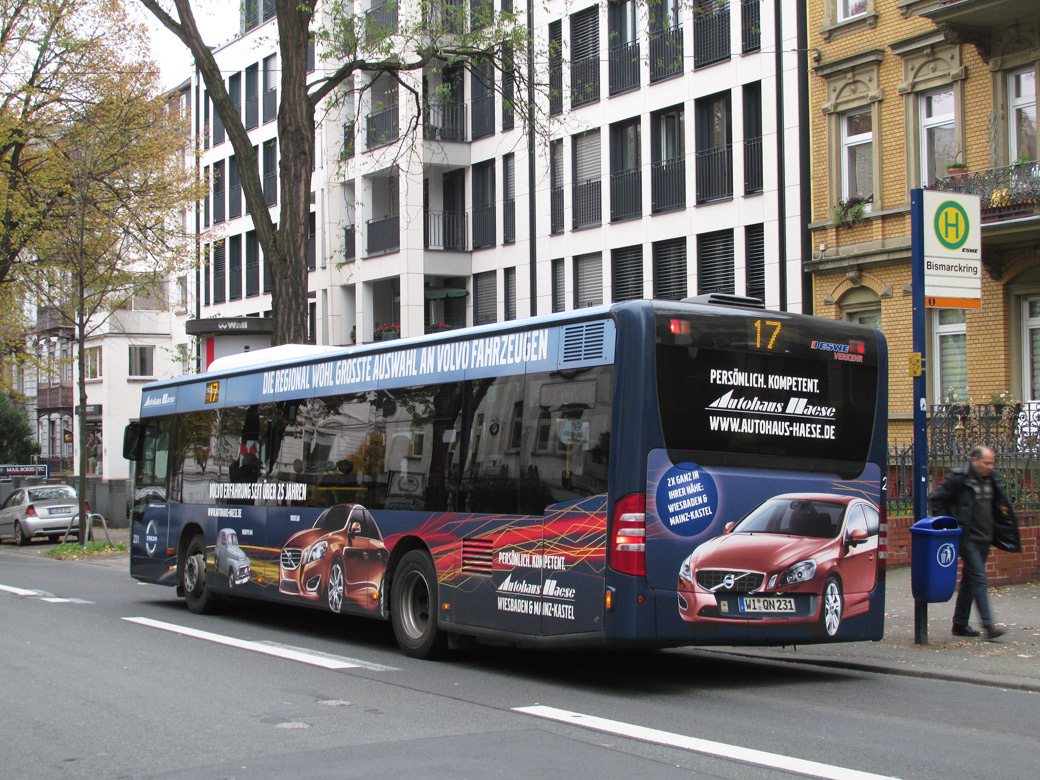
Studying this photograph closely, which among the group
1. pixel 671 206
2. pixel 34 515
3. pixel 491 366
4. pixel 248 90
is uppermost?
pixel 248 90

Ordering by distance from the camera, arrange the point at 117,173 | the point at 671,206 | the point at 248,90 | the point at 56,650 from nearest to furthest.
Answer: the point at 56,650
the point at 671,206
the point at 117,173
the point at 248,90

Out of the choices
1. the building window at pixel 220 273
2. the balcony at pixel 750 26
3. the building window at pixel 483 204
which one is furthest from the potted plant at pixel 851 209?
the building window at pixel 220 273

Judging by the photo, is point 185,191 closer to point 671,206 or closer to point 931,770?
point 671,206

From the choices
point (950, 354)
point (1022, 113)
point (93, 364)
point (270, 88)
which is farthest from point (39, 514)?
point (93, 364)

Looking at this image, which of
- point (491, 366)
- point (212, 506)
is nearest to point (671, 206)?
point (212, 506)

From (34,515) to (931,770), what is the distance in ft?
107

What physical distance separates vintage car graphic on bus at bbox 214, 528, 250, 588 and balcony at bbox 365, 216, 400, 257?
2128cm

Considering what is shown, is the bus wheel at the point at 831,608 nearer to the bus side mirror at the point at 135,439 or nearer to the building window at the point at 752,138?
the bus side mirror at the point at 135,439

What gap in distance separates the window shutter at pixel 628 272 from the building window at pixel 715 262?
1849 millimetres

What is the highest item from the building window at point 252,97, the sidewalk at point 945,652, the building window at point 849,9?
the building window at point 252,97

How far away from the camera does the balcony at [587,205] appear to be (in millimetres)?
30516

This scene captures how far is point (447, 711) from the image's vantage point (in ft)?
27.6

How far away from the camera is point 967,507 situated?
38.4ft

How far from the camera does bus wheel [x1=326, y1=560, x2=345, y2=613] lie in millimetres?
12500
